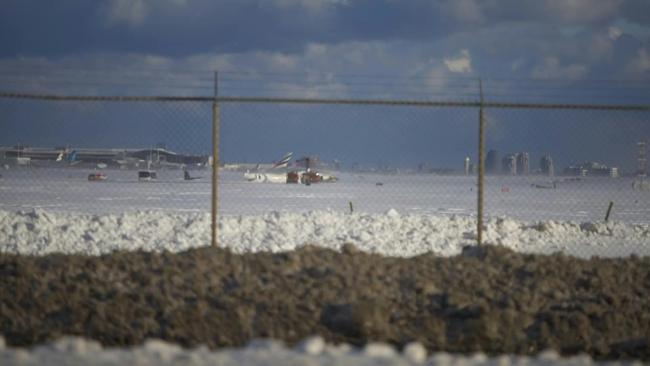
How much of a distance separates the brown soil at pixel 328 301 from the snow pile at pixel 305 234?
4452 millimetres

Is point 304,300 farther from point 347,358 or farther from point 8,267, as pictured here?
point 8,267

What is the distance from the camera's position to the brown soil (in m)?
6.94

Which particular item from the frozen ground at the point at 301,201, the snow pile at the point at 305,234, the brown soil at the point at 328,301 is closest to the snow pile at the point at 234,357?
the brown soil at the point at 328,301

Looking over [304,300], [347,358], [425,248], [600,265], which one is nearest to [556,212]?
[425,248]

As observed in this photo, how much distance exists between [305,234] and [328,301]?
821 cm

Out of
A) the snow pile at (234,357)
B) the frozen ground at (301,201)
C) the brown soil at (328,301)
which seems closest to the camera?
the snow pile at (234,357)

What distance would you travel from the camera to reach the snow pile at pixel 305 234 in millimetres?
13836

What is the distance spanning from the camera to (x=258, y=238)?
48.5 feet

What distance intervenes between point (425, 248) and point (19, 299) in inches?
340

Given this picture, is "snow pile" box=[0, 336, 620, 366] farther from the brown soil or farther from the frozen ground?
the frozen ground

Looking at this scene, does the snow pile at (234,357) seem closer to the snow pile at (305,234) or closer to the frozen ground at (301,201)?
the snow pile at (305,234)

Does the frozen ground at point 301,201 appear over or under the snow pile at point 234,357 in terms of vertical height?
over

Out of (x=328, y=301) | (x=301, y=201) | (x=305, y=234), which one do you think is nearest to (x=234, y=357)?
(x=328, y=301)

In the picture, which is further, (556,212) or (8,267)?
(556,212)
